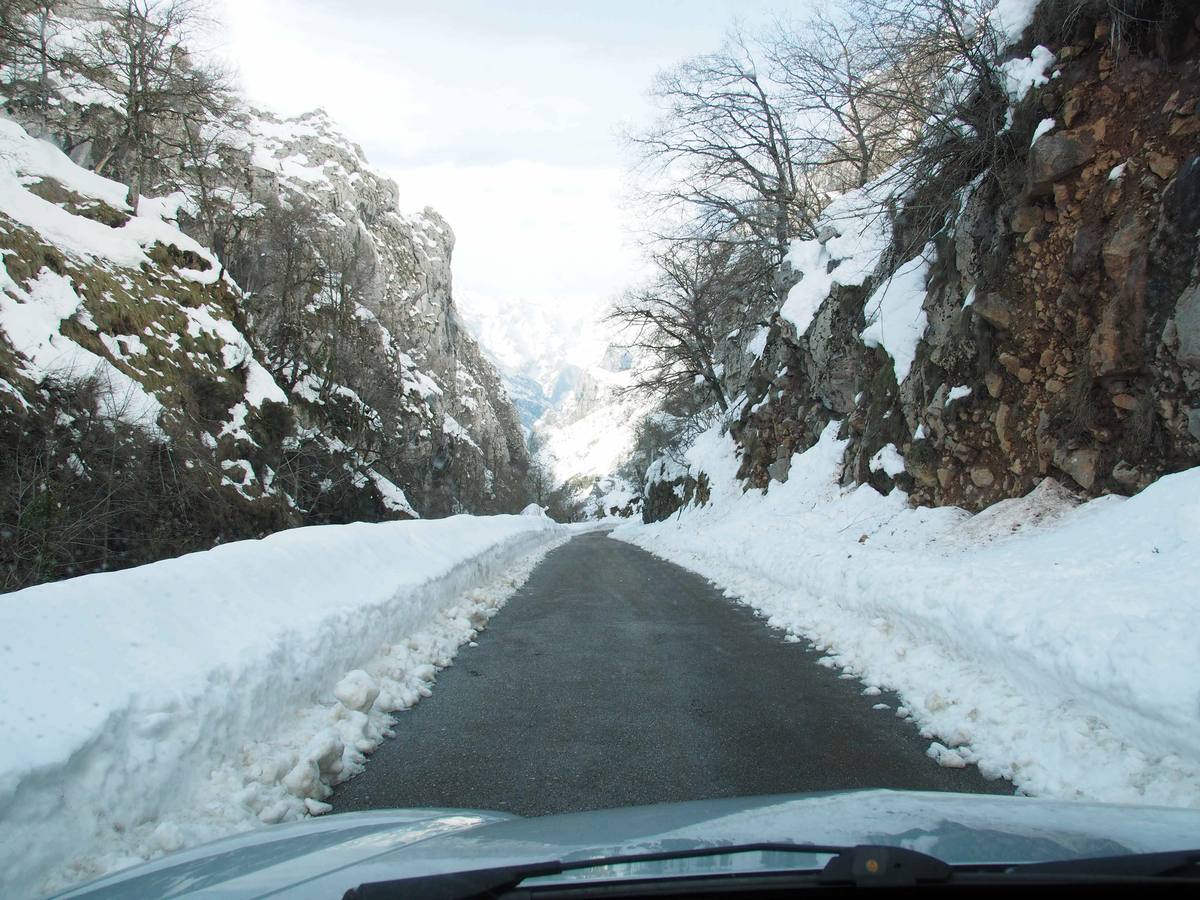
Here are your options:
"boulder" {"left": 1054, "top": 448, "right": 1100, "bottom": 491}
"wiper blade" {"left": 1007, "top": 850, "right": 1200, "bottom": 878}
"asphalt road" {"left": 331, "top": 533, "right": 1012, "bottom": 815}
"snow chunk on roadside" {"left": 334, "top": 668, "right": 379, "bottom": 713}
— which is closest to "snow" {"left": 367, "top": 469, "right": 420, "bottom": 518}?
"asphalt road" {"left": 331, "top": 533, "right": 1012, "bottom": 815}

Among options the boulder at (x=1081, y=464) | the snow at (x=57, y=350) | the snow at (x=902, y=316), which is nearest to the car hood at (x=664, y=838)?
the boulder at (x=1081, y=464)

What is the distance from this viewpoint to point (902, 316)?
1370cm

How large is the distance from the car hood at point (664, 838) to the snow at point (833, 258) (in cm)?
1525

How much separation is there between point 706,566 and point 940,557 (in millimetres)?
7997

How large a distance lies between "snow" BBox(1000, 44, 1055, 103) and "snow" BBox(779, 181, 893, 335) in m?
6.17

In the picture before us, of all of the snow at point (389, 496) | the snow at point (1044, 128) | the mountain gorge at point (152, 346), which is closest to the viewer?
the snow at point (1044, 128)

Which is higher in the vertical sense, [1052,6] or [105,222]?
[105,222]

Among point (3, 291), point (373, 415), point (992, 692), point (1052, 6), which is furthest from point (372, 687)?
point (373, 415)

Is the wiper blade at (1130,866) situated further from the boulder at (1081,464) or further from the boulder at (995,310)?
the boulder at (995,310)

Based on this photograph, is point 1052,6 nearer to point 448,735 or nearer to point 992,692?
point 992,692

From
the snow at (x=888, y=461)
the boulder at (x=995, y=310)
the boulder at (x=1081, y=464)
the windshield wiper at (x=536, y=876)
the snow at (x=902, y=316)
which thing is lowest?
the windshield wiper at (x=536, y=876)

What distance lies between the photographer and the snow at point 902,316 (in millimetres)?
12891

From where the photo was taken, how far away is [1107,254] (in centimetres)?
779

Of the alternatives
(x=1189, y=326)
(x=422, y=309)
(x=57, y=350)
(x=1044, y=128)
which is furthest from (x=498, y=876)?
(x=422, y=309)
